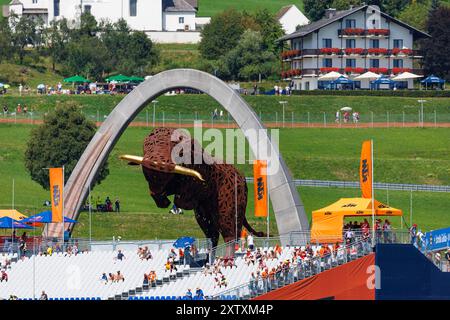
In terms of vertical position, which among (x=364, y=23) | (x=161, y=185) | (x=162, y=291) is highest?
(x=364, y=23)

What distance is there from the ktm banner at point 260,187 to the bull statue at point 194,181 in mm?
642

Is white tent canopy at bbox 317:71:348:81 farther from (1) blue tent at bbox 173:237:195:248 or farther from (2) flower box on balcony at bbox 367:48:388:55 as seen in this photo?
(1) blue tent at bbox 173:237:195:248

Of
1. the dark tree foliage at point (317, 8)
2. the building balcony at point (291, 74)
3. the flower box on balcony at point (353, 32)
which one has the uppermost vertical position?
the dark tree foliage at point (317, 8)

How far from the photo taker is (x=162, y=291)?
1923 inches

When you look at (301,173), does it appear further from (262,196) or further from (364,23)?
(364,23)

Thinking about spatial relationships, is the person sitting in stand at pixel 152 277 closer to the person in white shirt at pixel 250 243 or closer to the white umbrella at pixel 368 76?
the person in white shirt at pixel 250 243

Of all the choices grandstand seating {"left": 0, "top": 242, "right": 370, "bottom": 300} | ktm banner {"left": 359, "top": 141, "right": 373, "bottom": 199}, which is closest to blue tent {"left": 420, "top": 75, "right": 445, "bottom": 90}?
grandstand seating {"left": 0, "top": 242, "right": 370, "bottom": 300}

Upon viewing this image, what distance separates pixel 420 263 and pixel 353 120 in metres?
62.4

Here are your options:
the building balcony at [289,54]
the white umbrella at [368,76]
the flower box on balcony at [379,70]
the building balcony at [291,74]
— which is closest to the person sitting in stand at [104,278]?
the white umbrella at [368,76]

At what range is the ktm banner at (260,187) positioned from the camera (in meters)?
50.4

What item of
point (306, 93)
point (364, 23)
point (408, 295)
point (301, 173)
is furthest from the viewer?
point (364, 23)

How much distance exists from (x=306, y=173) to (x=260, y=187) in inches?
1482
